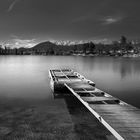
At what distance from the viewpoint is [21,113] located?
34.6ft

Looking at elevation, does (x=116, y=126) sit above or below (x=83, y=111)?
above

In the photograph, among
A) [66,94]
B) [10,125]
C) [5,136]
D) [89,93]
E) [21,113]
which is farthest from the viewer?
[66,94]

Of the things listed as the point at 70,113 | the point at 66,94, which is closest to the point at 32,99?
the point at 66,94

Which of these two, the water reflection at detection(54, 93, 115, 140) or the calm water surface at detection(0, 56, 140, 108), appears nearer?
the water reflection at detection(54, 93, 115, 140)

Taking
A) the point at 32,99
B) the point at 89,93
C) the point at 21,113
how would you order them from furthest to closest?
1. the point at 32,99
2. the point at 89,93
3. the point at 21,113

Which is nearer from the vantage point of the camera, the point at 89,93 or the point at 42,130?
the point at 42,130

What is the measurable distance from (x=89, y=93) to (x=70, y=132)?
5397 mm

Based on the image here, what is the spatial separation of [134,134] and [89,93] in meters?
7.12

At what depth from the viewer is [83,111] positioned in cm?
1080

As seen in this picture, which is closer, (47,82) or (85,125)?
(85,125)

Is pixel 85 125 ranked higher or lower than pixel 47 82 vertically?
lower

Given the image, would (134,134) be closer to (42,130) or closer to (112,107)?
(112,107)

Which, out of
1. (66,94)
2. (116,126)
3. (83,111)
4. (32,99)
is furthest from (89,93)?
(116,126)

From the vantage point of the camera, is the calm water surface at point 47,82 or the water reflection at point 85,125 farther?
the calm water surface at point 47,82
